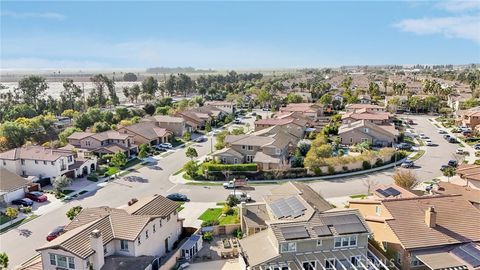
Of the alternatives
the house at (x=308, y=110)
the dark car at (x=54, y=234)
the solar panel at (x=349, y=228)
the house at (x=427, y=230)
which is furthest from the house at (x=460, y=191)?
the house at (x=308, y=110)

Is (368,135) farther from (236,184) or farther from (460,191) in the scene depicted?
(236,184)

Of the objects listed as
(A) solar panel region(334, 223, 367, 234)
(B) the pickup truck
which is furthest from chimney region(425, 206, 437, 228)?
(B) the pickup truck

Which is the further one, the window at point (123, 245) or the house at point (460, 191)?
the house at point (460, 191)

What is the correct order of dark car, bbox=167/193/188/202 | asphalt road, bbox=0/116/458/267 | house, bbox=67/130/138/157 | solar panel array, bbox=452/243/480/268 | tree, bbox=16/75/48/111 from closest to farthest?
1. solar panel array, bbox=452/243/480/268
2. asphalt road, bbox=0/116/458/267
3. dark car, bbox=167/193/188/202
4. house, bbox=67/130/138/157
5. tree, bbox=16/75/48/111

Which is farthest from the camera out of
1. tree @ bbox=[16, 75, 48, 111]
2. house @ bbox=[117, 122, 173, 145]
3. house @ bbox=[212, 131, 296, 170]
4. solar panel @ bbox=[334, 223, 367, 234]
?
tree @ bbox=[16, 75, 48, 111]

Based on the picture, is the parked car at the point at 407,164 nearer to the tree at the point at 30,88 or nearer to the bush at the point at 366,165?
the bush at the point at 366,165

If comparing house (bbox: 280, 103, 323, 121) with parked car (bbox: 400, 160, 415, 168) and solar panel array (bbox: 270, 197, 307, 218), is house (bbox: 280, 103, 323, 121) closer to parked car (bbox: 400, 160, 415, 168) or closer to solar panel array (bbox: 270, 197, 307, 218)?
parked car (bbox: 400, 160, 415, 168)
